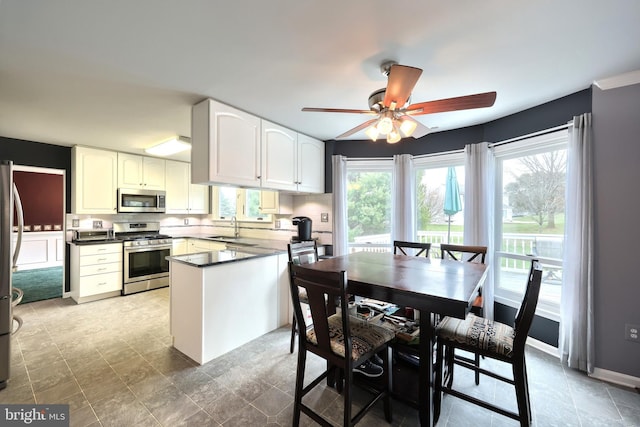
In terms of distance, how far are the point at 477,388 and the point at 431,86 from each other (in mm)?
2309

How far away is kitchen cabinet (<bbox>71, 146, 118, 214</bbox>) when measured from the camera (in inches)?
153

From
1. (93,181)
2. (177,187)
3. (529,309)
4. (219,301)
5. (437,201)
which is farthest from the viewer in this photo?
(177,187)

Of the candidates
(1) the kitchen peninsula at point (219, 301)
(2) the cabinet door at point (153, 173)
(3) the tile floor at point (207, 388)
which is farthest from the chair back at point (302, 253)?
(2) the cabinet door at point (153, 173)

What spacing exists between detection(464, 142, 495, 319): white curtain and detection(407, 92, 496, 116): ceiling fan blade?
1.55 m

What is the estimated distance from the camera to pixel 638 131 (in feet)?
6.53

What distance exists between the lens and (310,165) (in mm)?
3609

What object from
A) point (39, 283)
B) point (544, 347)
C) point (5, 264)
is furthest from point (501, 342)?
point (39, 283)

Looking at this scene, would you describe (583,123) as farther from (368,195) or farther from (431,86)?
(368,195)

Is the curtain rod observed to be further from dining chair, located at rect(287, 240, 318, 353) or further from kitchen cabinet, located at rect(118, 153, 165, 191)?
kitchen cabinet, located at rect(118, 153, 165, 191)

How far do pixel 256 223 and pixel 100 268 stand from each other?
89.5 inches

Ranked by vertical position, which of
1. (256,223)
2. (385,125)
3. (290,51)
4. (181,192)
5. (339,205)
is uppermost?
(290,51)

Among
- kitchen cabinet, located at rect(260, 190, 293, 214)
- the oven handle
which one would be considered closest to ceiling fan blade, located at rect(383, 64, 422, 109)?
kitchen cabinet, located at rect(260, 190, 293, 214)

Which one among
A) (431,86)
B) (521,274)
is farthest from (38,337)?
(521,274)

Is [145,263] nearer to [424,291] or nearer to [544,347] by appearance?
[424,291]
